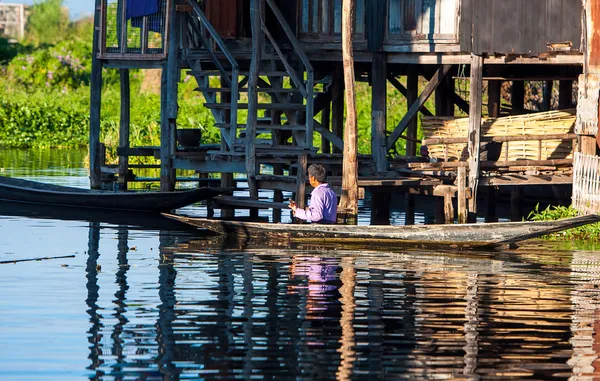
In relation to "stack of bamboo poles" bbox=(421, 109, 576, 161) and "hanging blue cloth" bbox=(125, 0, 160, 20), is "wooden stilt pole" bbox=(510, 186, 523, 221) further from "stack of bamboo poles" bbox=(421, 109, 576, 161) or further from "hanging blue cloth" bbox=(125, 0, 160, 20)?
"hanging blue cloth" bbox=(125, 0, 160, 20)

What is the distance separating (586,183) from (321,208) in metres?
4.11

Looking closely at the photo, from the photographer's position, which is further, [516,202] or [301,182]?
[516,202]

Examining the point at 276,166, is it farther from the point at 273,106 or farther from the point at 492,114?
the point at 492,114

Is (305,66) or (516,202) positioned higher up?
(305,66)

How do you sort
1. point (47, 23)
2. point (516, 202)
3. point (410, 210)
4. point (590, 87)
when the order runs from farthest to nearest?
point (47, 23), point (516, 202), point (410, 210), point (590, 87)

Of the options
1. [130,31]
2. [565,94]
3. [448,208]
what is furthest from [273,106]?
[565,94]

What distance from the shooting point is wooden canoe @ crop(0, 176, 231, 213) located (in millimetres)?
22416

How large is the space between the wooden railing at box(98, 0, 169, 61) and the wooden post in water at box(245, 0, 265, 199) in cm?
205

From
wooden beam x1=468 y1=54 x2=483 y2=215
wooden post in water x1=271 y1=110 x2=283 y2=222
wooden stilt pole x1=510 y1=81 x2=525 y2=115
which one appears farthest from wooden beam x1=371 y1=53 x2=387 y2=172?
wooden stilt pole x1=510 y1=81 x2=525 y2=115

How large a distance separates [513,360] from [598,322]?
6.96 feet

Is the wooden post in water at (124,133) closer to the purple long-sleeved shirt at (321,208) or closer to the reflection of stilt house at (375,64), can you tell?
the reflection of stilt house at (375,64)

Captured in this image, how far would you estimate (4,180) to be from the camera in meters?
25.1

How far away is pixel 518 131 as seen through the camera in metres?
20.7

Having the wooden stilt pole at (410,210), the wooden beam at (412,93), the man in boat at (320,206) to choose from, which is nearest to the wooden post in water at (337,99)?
the wooden beam at (412,93)
